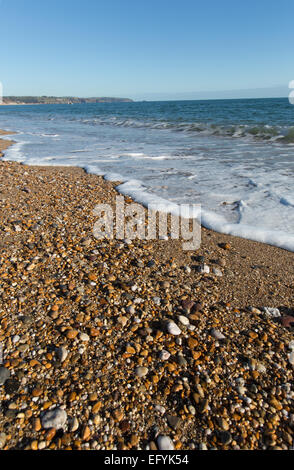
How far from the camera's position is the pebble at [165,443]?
1671 mm

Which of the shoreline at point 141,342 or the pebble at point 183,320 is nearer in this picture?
the shoreline at point 141,342

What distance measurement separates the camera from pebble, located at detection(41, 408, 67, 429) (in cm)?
169

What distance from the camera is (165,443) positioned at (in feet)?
5.51

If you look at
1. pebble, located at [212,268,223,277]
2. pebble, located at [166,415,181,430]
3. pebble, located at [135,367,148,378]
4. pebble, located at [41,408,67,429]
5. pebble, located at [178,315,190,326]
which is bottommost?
pebble, located at [166,415,181,430]

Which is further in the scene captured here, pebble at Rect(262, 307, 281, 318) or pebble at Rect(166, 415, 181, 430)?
pebble at Rect(262, 307, 281, 318)

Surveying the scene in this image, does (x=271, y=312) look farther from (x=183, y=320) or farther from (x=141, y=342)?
(x=141, y=342)

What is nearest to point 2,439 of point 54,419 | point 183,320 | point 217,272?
point 54,419

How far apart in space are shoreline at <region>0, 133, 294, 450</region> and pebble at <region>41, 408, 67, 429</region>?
0.02 metres

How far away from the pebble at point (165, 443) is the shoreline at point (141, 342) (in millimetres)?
28

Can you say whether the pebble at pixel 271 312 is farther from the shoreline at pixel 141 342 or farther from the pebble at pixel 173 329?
the pebble at pixel 173 329

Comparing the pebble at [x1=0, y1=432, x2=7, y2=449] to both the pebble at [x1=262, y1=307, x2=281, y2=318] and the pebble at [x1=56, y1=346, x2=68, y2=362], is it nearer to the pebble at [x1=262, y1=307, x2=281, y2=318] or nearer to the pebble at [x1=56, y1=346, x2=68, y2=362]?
the pebble at [x1=56, y1=346, x2=68, y2=362]

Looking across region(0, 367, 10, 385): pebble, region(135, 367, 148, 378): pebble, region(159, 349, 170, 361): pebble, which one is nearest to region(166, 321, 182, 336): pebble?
region(159, 349, 170, 361): pebble

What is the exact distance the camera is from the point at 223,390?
1.98m

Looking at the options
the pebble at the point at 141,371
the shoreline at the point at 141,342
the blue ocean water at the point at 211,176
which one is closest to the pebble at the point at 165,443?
the shoreline at the point at 141,342
